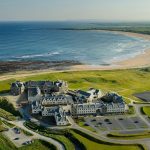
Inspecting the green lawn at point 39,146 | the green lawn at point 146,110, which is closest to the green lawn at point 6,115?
the green lawn at point 39,146

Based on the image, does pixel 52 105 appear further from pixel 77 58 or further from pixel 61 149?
pixel 77 58

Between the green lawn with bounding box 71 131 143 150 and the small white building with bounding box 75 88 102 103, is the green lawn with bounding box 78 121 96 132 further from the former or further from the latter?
the small white building with bounding box 75 88 102 103

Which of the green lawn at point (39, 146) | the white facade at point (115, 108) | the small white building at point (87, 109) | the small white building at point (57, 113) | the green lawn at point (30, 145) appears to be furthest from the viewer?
the white facade at point (115, 108)

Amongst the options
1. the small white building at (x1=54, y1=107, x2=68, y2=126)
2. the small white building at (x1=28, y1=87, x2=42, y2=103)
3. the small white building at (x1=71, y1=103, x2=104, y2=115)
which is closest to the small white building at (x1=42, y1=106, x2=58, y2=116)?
the small white building at (x1=54, y1=107, x2=68, y2=126)

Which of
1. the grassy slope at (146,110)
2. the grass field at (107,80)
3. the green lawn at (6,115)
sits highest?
the green lawn at (6,115)

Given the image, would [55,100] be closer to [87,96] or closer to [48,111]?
[48,111]

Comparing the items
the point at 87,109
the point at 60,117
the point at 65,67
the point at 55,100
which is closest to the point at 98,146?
the point at 60,117

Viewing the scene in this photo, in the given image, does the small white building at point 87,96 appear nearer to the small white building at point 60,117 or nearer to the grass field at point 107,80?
the small white building at point 60,117

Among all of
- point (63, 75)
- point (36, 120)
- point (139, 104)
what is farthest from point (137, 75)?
point (36, 120)

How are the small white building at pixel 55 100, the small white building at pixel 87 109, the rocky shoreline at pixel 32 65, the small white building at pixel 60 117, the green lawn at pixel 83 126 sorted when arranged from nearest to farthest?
1. the green lawn at pixel 83 126
2. the small white building at pixel 60 117
3. the small white building at pixel 87 109
4. the small white building at pixel 55 100
5. the rocky shoreline at pixel 32 65
